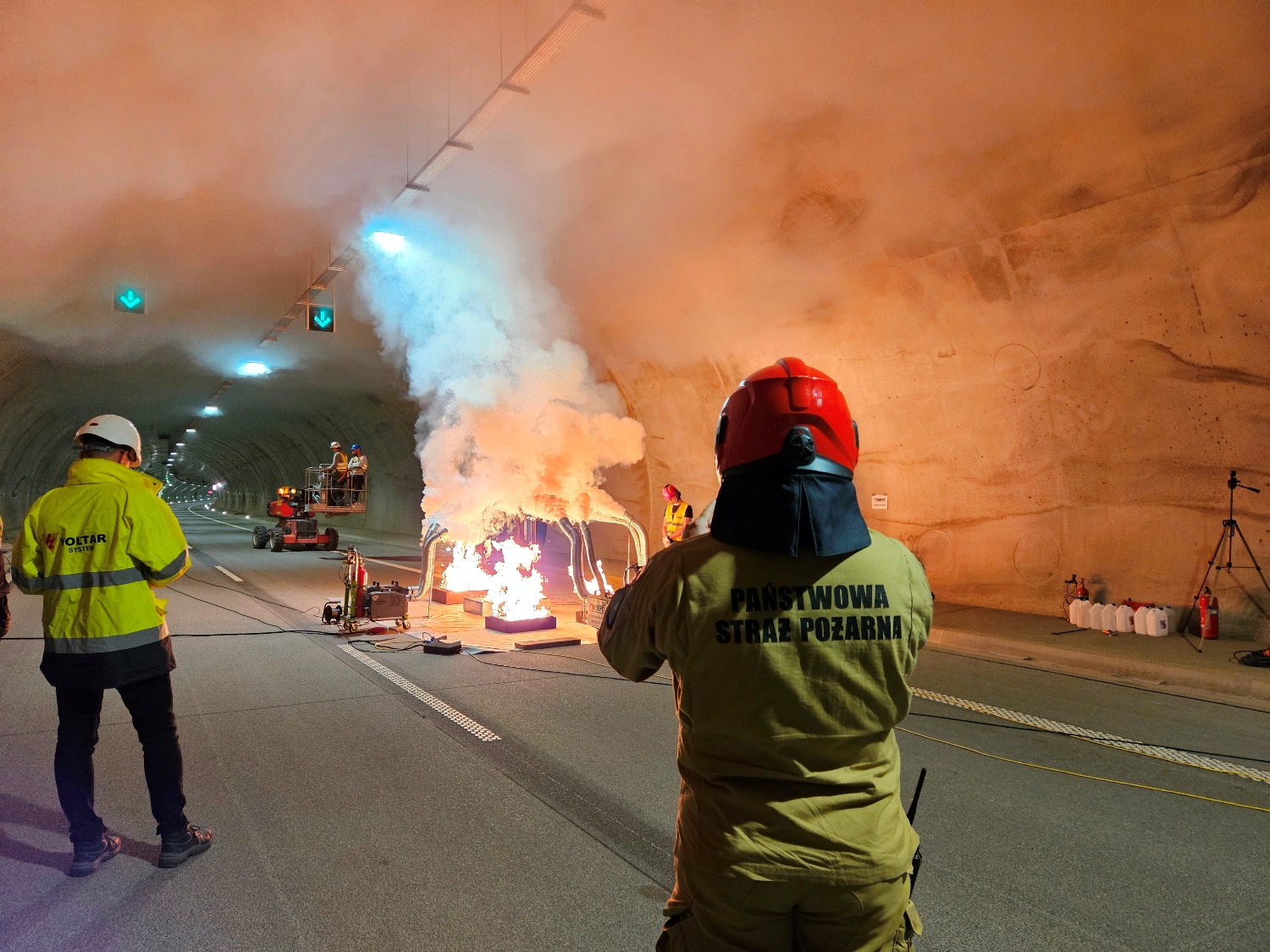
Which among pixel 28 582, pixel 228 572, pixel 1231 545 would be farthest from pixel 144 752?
pixel 228 572

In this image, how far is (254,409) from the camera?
33.3 metres

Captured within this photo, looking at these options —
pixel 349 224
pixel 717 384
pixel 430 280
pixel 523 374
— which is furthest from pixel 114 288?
pixel 717 384

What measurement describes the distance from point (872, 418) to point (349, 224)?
29.6ft

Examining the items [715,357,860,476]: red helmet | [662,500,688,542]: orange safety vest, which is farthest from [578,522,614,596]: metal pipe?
[715,357,860,476]: red helmet

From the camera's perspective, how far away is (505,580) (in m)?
11.2

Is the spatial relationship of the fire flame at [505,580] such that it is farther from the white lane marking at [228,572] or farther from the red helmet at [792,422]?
the red helmet at [792,422]

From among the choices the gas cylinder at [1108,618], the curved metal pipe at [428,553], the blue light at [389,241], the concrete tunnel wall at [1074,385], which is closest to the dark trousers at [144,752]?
the curved metal pipe at [428,553]

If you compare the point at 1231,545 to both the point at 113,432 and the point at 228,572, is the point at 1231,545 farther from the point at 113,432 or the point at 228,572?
the point at 228,572

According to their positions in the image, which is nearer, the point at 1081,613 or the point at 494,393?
the point at 1081,613

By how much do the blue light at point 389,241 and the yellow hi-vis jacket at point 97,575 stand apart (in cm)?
1004

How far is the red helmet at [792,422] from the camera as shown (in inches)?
68.1

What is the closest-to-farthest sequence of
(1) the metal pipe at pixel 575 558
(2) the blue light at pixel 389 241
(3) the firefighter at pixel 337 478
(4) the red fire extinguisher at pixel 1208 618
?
(4) the red fire extinguisher at pixel 1208 618, (1) the metal pipe at pixel 575 558, (2) the blue light at pixel 389 241, (3) the firefighter at pixel 337 478

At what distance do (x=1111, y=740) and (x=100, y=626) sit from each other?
651cm

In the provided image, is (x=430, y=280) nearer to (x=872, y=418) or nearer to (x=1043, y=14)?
(x=872, y=418)
